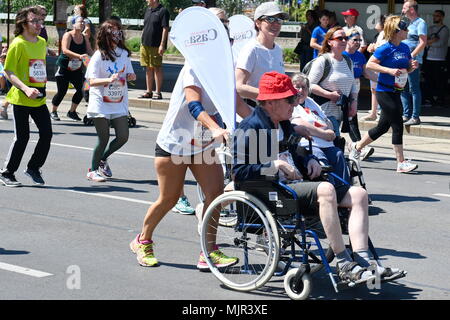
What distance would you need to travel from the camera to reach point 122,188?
10.7m

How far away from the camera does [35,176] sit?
10.7 m

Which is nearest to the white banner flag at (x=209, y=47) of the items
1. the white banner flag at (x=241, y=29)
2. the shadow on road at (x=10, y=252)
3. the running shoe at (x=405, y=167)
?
the shadow on road at (x=10, y=252)

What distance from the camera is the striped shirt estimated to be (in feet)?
33.2

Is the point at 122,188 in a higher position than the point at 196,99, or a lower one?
lower

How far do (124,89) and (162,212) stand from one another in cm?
415

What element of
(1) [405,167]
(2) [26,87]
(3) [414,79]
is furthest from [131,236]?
(3) [414,79]

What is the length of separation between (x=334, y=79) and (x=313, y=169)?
11.0ft

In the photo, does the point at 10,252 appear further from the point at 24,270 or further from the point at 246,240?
the point at 246,240

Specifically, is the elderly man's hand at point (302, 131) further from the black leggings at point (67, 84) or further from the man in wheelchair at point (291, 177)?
the black leggings at point (67, 84)

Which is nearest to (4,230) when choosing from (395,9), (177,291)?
(177,291)

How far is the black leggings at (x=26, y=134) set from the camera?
10617 millimetres

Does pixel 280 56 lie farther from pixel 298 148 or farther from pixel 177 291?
pixel 177 291

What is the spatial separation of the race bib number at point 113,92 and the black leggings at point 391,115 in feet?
10.3
